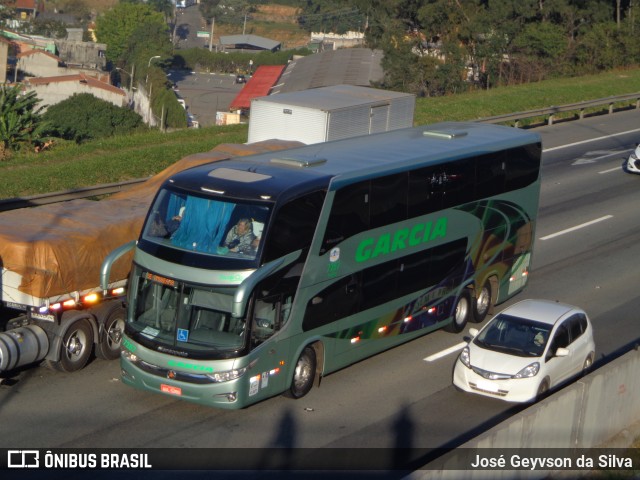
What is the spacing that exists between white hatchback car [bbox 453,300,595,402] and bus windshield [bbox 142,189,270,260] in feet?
13.5

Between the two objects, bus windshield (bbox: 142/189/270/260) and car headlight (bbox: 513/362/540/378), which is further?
car headlight (bbox: 513/362/540/378)

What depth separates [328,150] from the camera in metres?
16.2

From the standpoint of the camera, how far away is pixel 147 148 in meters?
31.0

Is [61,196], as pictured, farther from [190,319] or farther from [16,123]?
[190,319]

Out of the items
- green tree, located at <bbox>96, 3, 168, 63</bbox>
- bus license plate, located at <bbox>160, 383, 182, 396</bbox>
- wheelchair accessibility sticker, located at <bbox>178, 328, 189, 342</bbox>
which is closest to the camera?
wheelchair accessibility sticker, located at <bbox>178, 328, 189, 342</bbox>

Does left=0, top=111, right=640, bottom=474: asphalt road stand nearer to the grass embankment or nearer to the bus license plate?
the bus license plate

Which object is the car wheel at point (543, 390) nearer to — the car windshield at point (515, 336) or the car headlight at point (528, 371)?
the car headlight at point (528, 371)

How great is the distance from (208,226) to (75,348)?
133 inches

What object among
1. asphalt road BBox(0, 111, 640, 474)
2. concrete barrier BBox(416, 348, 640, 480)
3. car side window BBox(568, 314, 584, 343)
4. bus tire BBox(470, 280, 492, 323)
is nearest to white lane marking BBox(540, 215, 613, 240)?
asphalt road BBox(0, 111, 640, 474)

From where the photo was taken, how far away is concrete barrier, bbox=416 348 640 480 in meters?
10.3

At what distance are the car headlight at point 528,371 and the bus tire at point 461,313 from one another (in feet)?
11.4

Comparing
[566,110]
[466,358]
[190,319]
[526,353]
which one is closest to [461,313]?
[466,358]

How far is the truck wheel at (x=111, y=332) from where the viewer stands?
15.3 m

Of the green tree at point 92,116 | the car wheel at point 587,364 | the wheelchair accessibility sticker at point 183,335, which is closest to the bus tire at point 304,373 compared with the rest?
the wheelchair accessibility sticker at point 183,335
